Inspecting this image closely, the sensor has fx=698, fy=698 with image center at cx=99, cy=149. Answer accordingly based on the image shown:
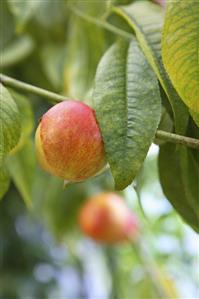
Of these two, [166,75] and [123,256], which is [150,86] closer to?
[166,75]

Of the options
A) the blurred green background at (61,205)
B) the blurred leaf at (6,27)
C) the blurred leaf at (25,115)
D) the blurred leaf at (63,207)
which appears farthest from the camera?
the blurred leaf at (63,207)

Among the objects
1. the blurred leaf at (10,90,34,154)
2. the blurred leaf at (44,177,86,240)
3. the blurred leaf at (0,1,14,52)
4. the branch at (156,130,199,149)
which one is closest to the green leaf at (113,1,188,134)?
the branch at (156,130,199,149)

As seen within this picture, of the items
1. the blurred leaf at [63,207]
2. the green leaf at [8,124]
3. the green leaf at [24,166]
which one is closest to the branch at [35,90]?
the green leaf at [8,124]

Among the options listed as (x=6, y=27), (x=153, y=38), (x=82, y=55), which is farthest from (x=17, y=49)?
(x=153, y=38)

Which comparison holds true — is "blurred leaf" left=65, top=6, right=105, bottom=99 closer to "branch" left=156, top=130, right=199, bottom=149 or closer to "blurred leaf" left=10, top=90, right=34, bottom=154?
"blurred leaf" left=10, top=90, right=34, bottom=154

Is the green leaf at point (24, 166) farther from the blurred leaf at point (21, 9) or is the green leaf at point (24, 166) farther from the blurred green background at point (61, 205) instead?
the blurred leaf at point (21, 9)

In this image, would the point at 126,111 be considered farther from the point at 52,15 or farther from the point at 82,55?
the point at 52,15
